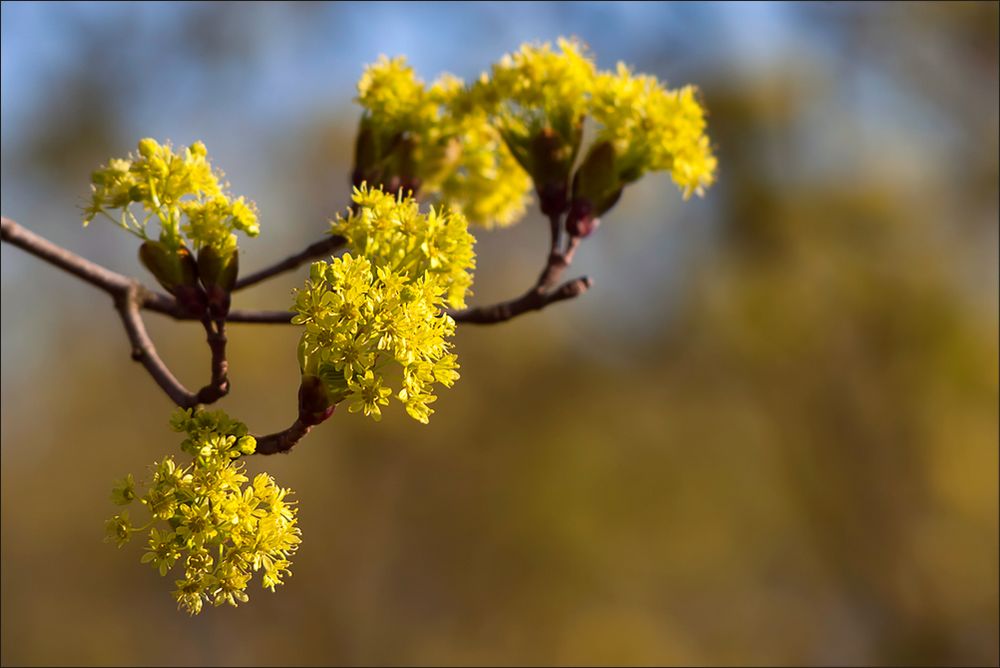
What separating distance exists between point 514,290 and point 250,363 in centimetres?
413

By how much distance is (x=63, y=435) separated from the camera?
18.0 meters

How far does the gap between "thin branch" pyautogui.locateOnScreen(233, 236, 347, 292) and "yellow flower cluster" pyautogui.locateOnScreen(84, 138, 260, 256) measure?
8.0 inches

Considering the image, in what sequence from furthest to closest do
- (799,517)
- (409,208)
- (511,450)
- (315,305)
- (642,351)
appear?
1. (511,450)
2. (642,351)
3. (799,517)
4. (409,208)
5. (315,305)

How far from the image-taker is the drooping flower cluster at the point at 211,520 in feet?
4.93

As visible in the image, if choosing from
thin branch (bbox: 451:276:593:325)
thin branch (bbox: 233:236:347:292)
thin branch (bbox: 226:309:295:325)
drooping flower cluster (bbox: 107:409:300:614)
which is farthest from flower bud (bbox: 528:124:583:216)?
drooping flower cluster (bbox: 107:409:300:614)

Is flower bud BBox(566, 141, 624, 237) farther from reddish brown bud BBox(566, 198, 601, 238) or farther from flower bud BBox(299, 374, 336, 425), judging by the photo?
flower bud BBox(299, 374, 336, 425)

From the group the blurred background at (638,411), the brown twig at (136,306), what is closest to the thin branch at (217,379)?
the brown twig at (136,306)

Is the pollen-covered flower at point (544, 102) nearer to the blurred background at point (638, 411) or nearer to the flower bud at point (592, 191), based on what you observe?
the flower bud at point (592, 191)

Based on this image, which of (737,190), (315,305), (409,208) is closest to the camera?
(315,305)

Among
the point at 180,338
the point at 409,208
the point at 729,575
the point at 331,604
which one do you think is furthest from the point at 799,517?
the point at 409,208

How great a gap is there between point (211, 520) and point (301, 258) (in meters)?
0.78

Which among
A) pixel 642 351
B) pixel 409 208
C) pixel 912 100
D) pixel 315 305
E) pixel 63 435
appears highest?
pixel 912 100

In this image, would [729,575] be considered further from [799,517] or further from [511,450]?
[511,450]

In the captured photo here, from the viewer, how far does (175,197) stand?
1848 millimetres
